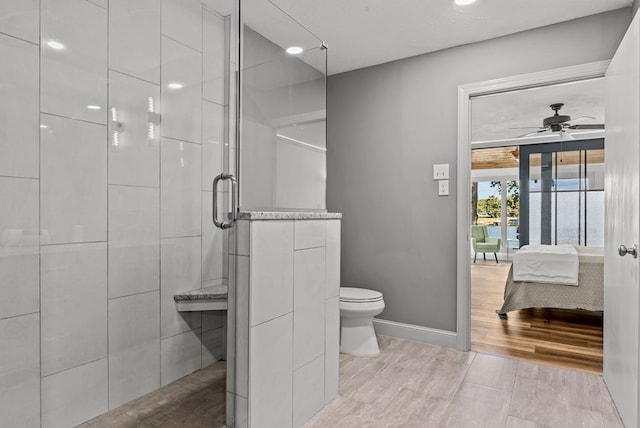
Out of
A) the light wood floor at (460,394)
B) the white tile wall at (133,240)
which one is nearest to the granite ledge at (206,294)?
the white tile wall at (133,240)

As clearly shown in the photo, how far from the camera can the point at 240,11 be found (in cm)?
171

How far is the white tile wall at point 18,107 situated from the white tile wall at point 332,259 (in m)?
1.34

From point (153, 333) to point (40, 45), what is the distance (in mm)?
943

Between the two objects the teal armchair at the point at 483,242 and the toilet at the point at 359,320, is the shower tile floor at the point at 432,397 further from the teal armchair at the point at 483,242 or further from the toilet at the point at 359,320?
the teal armchair at the point at 483,242

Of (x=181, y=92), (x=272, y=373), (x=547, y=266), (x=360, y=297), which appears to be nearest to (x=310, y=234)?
(x=272, y=373)

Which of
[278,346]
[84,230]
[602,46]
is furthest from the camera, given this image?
[602,46]

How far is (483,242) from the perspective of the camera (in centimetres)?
818

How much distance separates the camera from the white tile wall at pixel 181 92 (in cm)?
133

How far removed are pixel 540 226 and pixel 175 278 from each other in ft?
19.7

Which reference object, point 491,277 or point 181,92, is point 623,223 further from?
point 491,277

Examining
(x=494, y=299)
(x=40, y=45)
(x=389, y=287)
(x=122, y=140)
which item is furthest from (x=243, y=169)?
(x=494, y=299)

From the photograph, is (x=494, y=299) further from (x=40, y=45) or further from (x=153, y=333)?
(x=40, y=45)

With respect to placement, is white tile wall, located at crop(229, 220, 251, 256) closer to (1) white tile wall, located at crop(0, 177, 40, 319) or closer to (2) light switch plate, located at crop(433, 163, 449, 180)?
(1) white tile wall, located at crop(0, 177, 40, 319)

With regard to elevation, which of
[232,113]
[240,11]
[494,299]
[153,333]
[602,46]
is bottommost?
[494,299]
